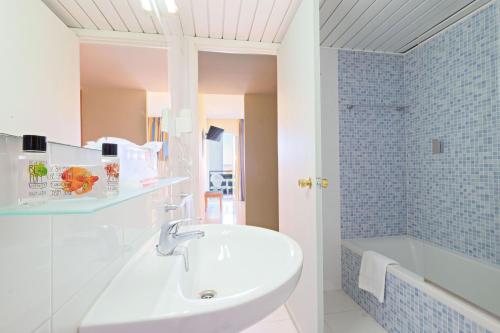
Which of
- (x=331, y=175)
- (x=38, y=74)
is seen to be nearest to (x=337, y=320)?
(x=331, y=175)

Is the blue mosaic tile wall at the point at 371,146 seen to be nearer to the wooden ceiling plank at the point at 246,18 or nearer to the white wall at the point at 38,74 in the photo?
the wooden ceiling plank at the point at 246,18

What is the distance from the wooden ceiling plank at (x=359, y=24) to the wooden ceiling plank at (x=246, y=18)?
72 cm

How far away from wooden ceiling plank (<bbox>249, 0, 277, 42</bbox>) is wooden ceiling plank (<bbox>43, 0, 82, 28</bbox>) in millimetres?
1187

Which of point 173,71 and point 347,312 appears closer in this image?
point 173,71

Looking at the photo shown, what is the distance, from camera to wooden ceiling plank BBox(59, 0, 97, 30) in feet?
1.54

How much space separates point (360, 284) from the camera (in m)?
1.64

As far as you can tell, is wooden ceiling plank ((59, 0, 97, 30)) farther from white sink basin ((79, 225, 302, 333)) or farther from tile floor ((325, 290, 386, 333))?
tile floor ((325, 290, 386, 333))

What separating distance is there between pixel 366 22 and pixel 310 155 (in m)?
1.21

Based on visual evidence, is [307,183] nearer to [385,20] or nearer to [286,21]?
[286,21]

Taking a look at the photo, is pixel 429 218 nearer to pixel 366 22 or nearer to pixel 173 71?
pixel 366 22

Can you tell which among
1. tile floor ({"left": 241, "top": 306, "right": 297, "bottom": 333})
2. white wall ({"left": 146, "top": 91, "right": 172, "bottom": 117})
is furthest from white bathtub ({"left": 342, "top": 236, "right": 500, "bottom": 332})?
white wall ({"left": 146, "top": 91, "right": 172, "bottom": 117})

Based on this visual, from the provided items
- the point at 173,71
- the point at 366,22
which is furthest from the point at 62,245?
the point at 366,22

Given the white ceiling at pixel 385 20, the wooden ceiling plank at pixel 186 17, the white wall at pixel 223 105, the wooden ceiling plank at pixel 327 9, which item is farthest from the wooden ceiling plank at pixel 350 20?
the white wall at pixel 223 105

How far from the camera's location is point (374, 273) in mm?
1552
